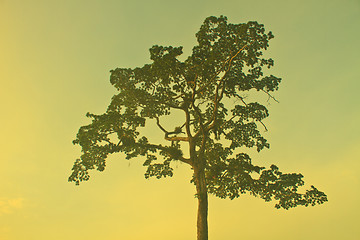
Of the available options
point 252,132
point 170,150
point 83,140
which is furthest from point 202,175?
point 83,140

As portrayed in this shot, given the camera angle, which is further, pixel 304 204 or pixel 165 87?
pixel 165 87

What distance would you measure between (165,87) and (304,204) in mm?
10569

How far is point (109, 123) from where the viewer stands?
56.0 feet

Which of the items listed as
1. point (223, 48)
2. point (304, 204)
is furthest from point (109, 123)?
point (304, 204)

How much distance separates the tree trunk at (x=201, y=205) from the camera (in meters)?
16.9

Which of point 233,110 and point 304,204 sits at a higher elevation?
point 233,110

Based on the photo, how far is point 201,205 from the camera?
17.5 m

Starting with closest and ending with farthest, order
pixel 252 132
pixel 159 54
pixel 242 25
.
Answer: pixel 242 25, pixel 159 54, pixel 252 132

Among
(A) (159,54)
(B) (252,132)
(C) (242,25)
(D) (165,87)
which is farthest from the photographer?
(B) (252,132)

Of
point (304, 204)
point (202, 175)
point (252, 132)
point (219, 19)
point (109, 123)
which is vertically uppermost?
point (219, 19)

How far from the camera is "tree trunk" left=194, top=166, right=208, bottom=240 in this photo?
55.3ft

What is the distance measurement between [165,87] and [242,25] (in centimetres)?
578

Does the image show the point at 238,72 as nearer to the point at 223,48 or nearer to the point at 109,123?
the point at 223,48

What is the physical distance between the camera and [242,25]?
50.1 feet
